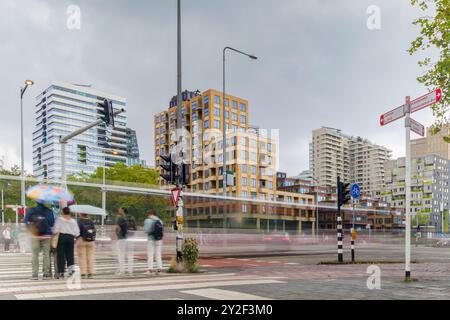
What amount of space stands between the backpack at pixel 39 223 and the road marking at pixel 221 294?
4620 millimetres

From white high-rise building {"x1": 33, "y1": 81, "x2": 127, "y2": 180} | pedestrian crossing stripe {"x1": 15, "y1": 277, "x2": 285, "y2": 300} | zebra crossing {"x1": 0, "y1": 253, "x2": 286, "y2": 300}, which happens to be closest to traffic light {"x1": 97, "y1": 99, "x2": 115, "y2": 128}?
white high-rise building {"x1": 33, "y1": 81, "x2": 127, "y2": 180}

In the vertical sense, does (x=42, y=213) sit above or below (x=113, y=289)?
above

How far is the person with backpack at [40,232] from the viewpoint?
10969 millimetres

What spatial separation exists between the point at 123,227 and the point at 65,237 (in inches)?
57.5

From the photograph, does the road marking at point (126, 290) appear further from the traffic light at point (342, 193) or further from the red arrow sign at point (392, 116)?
the traffic light at point (342, 193)

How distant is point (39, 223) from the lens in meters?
11.0

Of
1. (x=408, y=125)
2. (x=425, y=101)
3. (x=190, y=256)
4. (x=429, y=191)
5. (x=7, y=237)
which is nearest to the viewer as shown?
(x=425, y=101)

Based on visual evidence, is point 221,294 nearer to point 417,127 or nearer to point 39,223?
point 39,223

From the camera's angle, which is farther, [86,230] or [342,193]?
[342,193]

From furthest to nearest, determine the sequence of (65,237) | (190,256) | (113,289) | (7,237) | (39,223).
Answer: (7,237)
(190,256)
(65,237)
(39,223)
(113,289)

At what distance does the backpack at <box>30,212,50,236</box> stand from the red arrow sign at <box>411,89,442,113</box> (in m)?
8.91

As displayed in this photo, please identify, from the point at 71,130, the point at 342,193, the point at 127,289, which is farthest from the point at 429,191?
the point at 127,289
